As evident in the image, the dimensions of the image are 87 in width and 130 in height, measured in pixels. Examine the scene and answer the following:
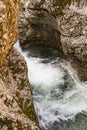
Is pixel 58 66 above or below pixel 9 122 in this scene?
below

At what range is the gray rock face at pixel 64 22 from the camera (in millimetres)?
14414

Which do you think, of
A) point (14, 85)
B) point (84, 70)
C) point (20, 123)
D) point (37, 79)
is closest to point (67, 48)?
point (84, 70)

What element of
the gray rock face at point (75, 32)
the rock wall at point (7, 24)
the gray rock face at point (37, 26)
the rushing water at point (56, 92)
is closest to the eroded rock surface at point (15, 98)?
the rushing water at point (56, 92)

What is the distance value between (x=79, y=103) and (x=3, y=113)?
552cm

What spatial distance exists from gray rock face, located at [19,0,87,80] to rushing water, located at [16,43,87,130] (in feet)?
2.41

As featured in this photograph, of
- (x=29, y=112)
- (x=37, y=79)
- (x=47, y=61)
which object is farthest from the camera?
(x=47, y=61)

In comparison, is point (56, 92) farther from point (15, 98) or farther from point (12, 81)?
point (15, 98)

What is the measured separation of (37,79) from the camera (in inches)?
628

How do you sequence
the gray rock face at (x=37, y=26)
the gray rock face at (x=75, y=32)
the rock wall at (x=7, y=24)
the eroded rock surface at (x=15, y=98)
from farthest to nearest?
the gray rock face at (x=37, y=26), the gray rock face at (x=75, y=32), the eroded rock surface at (x=15, y=98), the rock wall at (x=7, y=24)

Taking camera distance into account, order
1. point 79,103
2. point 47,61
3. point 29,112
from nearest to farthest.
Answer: point 29,112 < point 79,103 < point 47,61

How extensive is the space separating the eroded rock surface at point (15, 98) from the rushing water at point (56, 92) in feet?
4.76

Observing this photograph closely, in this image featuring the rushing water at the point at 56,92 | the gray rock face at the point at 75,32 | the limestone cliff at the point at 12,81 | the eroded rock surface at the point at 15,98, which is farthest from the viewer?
the gray rock face at the point at 75,32

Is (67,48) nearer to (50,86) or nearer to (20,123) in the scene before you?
(50,86)

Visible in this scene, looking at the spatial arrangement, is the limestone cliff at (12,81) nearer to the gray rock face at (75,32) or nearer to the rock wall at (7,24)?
the rock wall at (7,24)
